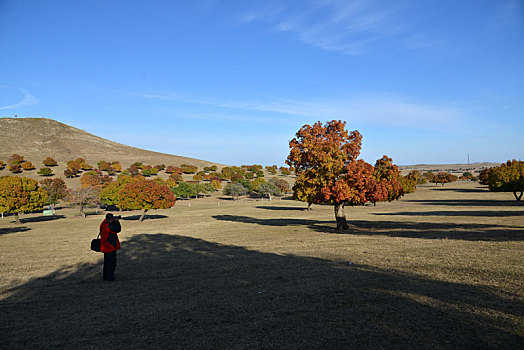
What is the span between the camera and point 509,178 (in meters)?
57.5

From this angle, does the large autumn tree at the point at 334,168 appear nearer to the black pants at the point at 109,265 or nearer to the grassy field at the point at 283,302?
the grassy field at the point at 283,302

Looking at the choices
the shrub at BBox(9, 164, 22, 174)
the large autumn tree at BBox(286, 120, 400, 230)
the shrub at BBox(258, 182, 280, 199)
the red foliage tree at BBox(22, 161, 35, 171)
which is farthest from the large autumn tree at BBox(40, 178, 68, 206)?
the large autumn tree at BBox(286, 120, 400, 230)

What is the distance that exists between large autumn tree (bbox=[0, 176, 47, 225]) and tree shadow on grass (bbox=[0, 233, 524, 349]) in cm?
4419

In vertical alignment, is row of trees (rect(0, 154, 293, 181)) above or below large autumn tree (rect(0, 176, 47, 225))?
above

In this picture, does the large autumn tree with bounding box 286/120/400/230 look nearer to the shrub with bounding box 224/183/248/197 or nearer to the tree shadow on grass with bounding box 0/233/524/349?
the tree shadow on grass with bounding box 0/233/524/349

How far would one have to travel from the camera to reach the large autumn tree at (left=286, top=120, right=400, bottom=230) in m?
27.0

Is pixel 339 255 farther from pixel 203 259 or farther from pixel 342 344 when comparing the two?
pixel 342 344

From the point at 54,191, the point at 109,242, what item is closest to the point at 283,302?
the point at 109,242

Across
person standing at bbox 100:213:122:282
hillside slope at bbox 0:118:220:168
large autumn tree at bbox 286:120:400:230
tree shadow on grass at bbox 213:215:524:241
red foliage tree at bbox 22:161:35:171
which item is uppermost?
hillside slope at bbox 0:118:220:168

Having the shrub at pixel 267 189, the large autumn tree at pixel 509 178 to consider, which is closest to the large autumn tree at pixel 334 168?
the large autumn tree at pixel 509 178

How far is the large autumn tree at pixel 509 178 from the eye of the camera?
56.5 metres

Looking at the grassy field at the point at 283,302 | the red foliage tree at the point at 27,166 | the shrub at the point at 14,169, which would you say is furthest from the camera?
the red foliage tree at the point at 27,166

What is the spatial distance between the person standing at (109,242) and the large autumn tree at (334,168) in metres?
18.1

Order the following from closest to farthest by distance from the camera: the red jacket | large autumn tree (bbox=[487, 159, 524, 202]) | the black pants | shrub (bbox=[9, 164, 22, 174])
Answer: the red jacket → the black pants → large autumn tree (bbox=[487, 159, 524, 202]) → shrub (bbox=[9, 164, 22, 174])
